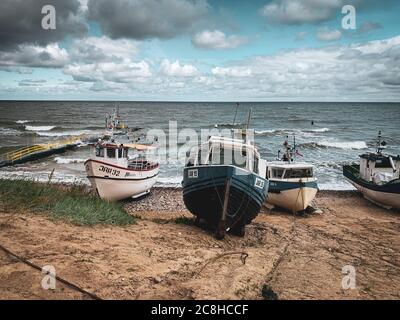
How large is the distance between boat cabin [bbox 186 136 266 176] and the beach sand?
284cm

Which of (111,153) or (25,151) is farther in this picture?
(25,151)

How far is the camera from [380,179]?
2248cm

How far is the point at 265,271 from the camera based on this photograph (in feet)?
29.2

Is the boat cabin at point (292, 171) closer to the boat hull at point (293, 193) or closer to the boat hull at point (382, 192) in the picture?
the boat hull at point (293, 193)

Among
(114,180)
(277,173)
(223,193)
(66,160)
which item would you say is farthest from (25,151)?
(223,193)

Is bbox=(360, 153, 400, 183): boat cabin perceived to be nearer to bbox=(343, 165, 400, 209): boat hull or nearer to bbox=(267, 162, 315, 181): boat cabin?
bbox=(343, 165, 400, 209): boat hull

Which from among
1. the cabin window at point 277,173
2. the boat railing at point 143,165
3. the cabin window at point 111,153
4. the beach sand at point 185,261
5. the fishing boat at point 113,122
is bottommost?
the beach sand at point 185,261

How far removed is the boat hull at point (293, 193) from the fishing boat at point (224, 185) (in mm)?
5302

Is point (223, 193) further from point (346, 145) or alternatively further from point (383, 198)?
point (346, 145)

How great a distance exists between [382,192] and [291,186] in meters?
6.76

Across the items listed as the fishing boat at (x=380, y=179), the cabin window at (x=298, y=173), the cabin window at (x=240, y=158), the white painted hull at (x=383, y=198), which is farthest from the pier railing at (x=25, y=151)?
the white painted hull at (x=383, y=198)

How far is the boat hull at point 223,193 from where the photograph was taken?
12.0 meters

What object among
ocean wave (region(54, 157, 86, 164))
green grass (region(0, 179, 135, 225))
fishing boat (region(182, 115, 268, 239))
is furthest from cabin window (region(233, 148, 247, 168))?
ocean wave (region(54, 157, 86, 164))

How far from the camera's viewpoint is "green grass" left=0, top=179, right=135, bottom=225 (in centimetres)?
1073
